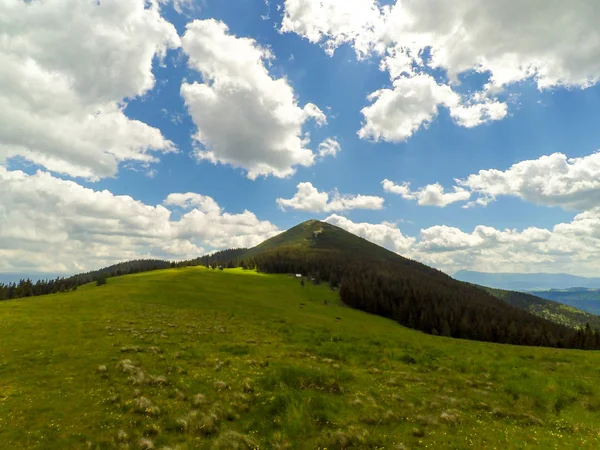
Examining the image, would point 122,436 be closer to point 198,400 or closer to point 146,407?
point 146,407

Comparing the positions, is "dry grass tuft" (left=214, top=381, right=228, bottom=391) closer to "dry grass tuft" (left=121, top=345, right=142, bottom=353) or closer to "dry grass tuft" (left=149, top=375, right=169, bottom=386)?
"dry grass tuft" (left=149, top=375, right=169, bottom=386)

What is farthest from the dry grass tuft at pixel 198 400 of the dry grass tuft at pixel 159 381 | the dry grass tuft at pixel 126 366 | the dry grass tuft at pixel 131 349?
the dry grass tuft at pixel 131 349

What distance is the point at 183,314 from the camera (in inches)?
2023

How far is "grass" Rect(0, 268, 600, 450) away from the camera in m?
13.8

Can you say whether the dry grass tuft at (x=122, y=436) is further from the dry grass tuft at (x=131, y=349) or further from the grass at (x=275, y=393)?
the dry grass tuft at (x=131, y=349)

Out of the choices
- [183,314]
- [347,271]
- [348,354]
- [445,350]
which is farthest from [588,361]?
[347,271]

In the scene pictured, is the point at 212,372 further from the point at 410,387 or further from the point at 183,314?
the point at 183,314

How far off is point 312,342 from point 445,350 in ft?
50.4

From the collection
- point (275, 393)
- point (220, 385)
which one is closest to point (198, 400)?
point (220, 385)

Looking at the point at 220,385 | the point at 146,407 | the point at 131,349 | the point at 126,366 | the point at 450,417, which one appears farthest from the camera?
the point at 131,349

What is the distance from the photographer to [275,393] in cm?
1864

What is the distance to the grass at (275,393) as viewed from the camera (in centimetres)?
1384

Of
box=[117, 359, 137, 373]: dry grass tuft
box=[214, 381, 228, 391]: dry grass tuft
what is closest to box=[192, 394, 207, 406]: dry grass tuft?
box=[214, 381, 228, 391]: dry grass tuft

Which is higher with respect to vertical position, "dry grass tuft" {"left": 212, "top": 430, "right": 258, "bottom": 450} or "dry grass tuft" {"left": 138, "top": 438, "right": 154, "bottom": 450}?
"dry grass tuft" {"left": 138, "top": 438, "right": 154, "bottom": 450}
